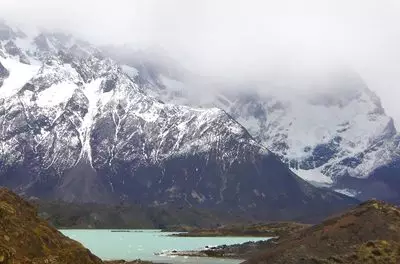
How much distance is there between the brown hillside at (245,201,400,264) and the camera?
3642 inches

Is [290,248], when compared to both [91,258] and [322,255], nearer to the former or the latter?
[322,255]

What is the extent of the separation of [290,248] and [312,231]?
381 inches

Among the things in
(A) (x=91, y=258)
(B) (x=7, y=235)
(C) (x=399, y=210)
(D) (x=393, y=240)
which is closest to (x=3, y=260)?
(B) (x=7, y=235)

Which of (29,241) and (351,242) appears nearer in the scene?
(29,241)

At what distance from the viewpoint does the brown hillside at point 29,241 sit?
175ft

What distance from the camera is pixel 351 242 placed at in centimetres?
9744

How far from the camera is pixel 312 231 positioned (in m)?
108

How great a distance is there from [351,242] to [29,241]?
183 ft

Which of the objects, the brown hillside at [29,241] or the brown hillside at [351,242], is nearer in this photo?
the brown hillside at [29,241]

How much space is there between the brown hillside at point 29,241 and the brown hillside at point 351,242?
4021cm

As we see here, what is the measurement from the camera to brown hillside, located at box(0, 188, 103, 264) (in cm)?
5341

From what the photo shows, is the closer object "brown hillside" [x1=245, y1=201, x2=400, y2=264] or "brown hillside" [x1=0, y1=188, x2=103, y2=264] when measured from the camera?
"brown hillside" [x1=0, y1=188, x2=103, y2=264]

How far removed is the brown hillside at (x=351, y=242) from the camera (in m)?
92.5

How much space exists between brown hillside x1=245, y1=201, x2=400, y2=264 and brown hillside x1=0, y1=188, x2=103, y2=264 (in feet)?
132
